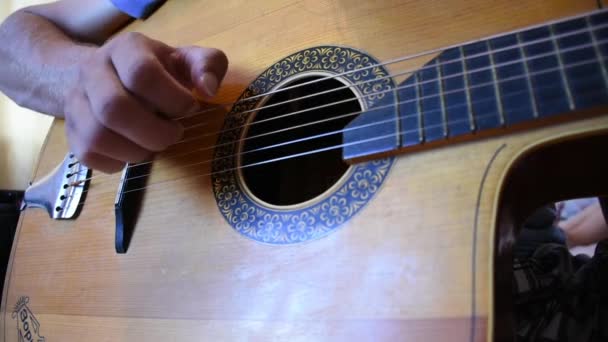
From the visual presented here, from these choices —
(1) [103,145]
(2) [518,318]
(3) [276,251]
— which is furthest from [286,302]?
(2) [518,318]

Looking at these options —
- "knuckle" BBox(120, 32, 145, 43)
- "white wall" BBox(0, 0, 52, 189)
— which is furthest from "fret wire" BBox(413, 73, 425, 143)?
"white wall" BBox(0, 0, 52, 189)

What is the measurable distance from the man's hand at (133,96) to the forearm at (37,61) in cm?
22

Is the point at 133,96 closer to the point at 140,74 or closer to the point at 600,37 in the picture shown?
the point at 140,74

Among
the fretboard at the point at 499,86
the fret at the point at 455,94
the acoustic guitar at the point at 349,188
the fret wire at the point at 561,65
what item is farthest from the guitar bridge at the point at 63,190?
the fret wire at the point at 561,65

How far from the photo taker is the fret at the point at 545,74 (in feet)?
1.30

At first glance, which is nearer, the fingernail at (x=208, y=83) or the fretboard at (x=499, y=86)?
the fretboard at (x=499, y=86)

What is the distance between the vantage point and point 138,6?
867 mm

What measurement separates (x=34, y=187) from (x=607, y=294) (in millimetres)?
1025

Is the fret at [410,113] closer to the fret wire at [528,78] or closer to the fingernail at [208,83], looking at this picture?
the fret wire at [528,78]

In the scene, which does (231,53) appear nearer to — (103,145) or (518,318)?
(103,145)

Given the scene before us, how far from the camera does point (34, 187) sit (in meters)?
0.88

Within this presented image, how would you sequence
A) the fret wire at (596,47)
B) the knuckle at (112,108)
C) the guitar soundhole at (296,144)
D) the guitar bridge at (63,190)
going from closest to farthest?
1. the fret wire at (596,47)
2. the knuckle at (112,108)
3. the guitar soundhole at (296,144)
4. the guitar bridge at (63,190)

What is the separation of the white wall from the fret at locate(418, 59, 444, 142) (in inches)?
54.4

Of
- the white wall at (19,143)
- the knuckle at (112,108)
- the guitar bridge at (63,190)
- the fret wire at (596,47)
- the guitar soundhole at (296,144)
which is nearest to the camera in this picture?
the fret wire at (596,47)
